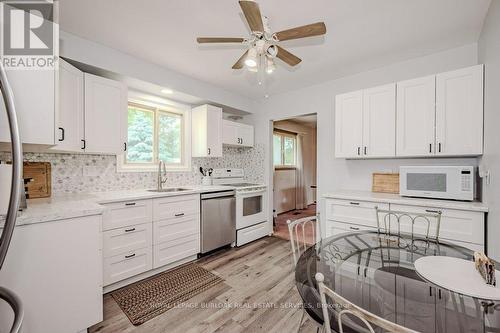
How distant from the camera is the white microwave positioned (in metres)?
1.99

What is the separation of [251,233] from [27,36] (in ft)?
10.7

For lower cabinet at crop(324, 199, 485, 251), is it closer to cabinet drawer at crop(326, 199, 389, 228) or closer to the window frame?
cabinet drawer at crop(326, 199, 389, 228)

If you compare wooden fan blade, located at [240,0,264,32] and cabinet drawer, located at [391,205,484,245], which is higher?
wooden fan blade, located at [240,0,264,32]

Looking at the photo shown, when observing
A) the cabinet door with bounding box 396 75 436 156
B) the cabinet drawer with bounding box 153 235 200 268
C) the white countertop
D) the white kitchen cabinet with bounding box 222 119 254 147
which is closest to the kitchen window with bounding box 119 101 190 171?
the white kitchen cabinet with bounding box 222 119 254 147

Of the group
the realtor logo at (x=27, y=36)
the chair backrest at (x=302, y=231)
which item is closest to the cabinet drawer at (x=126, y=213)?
the realtor logo at (x=27, y=36)

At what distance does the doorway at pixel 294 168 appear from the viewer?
18.5 feet

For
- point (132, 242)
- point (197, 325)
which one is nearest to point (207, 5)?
point (132, 242)

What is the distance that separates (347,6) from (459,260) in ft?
6.25

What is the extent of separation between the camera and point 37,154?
215cm

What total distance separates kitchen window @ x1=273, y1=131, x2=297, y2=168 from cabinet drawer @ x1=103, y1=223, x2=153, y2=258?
12.5 feet

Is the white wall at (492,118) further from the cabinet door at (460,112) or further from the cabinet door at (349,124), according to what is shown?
the cabinet door at (349,124)

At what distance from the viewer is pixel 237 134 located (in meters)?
3.88

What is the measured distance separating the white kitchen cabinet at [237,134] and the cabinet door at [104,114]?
157 cm

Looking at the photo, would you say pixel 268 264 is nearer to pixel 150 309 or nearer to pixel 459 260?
pixel 150 309
